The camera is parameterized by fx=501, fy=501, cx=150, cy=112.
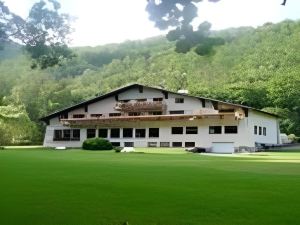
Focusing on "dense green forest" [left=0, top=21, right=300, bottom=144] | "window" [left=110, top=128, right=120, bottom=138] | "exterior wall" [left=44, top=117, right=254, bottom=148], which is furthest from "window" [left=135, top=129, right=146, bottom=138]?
"dense green forest" [left=0, top=21, right=300, bottom=144]

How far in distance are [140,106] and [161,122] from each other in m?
2.83

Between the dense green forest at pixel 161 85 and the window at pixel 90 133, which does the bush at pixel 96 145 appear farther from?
the window at pixel 90 133

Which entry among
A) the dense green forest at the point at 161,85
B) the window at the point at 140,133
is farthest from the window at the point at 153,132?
the dense green forest at the point at 161,85

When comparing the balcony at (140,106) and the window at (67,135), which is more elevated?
the balcony at (140,106)

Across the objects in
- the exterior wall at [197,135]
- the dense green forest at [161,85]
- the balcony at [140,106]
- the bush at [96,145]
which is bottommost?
the bush at [96,145]

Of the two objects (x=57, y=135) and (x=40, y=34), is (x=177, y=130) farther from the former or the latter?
(x=40, y=34)

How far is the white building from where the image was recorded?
49719mm

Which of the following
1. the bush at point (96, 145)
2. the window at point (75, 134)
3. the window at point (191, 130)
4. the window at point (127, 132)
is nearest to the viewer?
the bush at point (96, 145)

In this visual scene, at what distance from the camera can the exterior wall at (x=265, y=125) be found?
51.4 m

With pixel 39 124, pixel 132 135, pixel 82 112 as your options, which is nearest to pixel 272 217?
pixel 132 135

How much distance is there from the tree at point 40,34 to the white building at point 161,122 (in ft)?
123

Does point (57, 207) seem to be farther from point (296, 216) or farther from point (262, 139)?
point (262, 139)

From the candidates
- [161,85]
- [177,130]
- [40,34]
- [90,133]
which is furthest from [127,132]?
[40,34]

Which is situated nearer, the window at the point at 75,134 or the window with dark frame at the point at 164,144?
the window with dark frame at the point at 164,144
